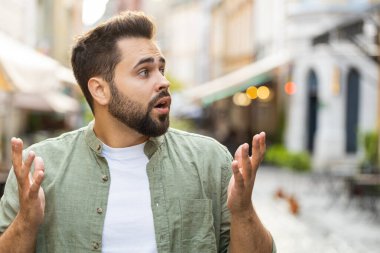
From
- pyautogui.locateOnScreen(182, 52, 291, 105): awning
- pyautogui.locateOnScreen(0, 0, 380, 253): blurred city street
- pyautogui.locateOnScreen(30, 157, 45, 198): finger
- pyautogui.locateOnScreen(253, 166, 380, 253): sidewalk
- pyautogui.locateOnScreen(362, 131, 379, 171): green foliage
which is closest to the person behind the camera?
pyautogui.locateOnScreen(30, 157, 45, 198): finger

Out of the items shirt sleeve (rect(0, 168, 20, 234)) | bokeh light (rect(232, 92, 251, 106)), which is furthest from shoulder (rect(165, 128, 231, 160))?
bokeh light (rect(232, 92, 251, 106))

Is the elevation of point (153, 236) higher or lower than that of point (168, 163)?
lower

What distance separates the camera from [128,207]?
262 centimetres

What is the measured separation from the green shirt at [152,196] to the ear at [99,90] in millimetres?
130

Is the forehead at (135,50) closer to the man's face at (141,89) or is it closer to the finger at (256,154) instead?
the man's face at (141,89)

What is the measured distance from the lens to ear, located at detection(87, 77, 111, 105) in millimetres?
2771

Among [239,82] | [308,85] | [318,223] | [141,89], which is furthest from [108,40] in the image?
[308,85]

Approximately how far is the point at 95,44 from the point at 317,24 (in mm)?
27519

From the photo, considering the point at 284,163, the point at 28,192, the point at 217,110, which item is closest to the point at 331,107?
the point at 284,163

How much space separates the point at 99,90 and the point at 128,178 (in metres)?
0.34

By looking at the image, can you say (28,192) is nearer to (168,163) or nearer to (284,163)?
(168,163)

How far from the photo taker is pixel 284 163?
58.3ft

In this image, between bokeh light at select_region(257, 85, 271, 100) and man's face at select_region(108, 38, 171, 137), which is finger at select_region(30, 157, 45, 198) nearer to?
man's face at select_region(108, 38, 171, 137)

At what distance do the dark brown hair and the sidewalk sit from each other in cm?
685
